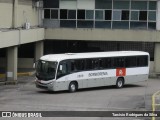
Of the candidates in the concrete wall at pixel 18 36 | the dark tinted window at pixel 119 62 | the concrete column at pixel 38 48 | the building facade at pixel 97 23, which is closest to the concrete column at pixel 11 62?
the concrete wall at pixel 18 36

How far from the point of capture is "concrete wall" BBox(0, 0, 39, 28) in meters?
36.5

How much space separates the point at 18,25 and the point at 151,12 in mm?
12922

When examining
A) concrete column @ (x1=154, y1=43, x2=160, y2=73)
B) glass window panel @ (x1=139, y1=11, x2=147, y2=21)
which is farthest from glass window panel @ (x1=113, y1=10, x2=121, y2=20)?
concrete column @ (x1=154, y1=43, x2=160, y2=73)

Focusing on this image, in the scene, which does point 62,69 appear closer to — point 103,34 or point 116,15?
point 103,34

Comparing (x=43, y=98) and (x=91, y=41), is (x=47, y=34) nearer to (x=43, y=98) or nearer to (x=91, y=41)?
(x=91, y=41)

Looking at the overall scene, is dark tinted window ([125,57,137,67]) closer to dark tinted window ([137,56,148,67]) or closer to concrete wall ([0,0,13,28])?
dark tinted window ([137,56,148,67])

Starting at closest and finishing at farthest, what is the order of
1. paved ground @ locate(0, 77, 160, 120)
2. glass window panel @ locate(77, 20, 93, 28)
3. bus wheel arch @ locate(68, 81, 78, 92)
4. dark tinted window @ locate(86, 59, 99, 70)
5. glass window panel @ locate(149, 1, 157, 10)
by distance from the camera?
1. paved ground @ locate(0, 77, 160, 120)
2. bus wheel arch @ locate(68, 81, 78, 92)
3. dark tinted window @ locate(86, 59, 99, 70)
4. glass window panel @ locate(149, 1, 157, 10)
5. glass window panel @ locate(77, 20, 93, 28)

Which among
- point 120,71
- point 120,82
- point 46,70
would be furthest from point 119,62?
point 46,70

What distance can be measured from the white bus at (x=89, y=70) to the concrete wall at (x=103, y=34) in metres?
6.89

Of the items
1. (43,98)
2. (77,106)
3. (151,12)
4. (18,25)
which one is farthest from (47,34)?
(77,106)

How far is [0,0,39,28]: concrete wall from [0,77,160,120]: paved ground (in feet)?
15.5

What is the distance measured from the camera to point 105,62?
118 ft

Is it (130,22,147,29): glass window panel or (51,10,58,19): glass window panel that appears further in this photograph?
(51,10,58,19): glass window panel

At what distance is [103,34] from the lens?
1774 inches
